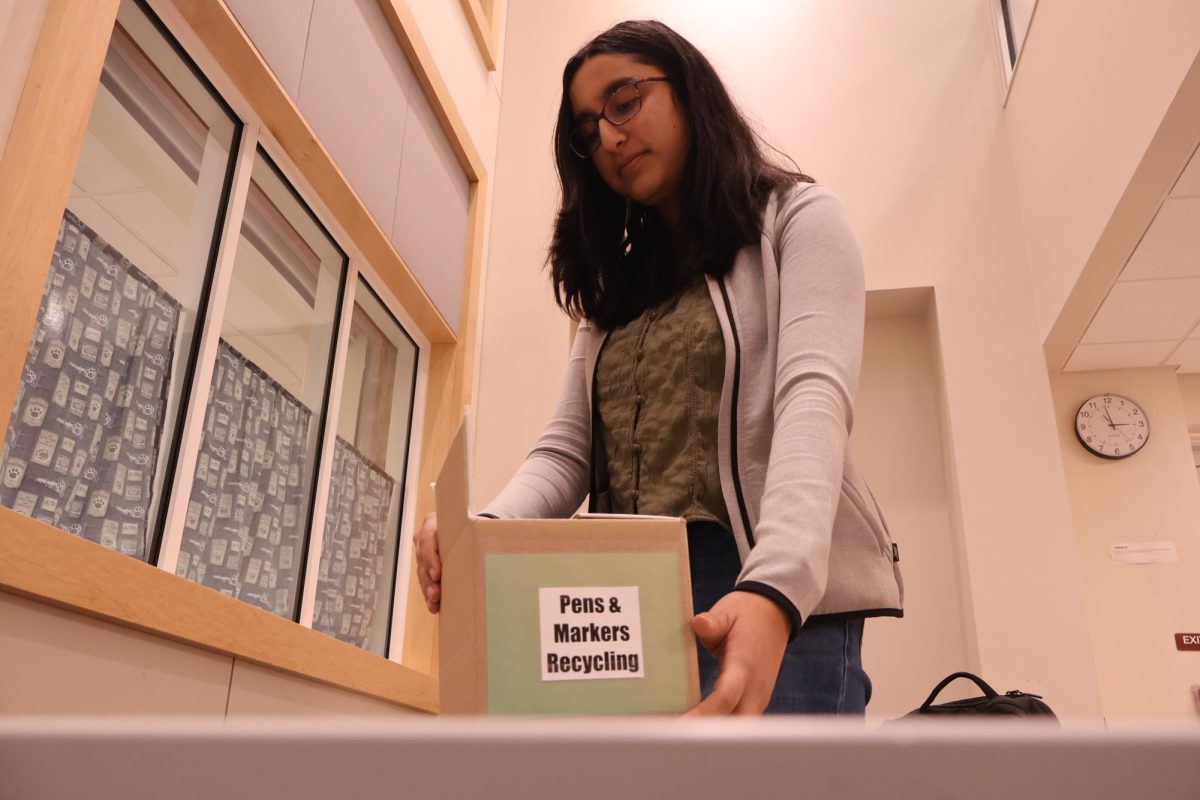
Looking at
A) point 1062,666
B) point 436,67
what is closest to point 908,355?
point 1062,666

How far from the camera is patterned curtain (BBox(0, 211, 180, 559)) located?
1597 mm

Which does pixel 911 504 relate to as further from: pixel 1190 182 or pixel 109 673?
pixel 109 673

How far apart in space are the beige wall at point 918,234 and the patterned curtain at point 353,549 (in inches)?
20.4

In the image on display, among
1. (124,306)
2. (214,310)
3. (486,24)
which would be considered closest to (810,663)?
(124,306)

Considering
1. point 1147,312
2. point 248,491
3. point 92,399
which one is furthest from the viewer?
point 1147,312

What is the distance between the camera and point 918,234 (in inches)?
147

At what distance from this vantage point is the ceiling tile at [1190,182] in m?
2.56

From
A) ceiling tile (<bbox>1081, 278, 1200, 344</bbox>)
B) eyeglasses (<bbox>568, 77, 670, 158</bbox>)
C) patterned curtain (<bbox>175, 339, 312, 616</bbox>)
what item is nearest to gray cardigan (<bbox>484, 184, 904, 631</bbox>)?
eyeglasses (<bbox>568, 77, 670, 158</bbox>)

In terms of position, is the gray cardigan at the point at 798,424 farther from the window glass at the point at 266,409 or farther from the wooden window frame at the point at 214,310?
the window glass at the point at 266,409

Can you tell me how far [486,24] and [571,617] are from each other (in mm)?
3776

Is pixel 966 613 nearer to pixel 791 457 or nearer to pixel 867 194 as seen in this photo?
pixel 867 194

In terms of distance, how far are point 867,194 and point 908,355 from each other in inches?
26.5

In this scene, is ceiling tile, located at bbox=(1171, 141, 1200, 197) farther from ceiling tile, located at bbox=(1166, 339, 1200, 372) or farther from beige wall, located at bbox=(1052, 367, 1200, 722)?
beige wall, located at bbox=(1052, 367, 1200, 722)

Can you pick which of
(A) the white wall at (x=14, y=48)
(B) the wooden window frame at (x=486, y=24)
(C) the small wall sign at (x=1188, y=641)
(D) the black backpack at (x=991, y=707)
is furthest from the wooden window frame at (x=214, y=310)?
(C) the small wall sign at (x=1188, y=641)
